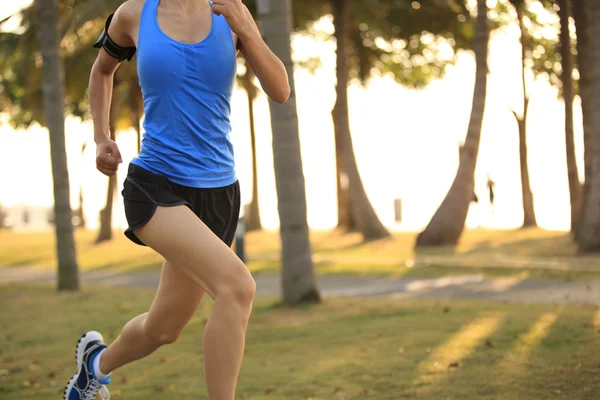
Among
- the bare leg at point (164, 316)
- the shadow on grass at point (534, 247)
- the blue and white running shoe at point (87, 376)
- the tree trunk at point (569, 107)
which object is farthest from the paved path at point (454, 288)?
the tree trunk at point (569, 107)

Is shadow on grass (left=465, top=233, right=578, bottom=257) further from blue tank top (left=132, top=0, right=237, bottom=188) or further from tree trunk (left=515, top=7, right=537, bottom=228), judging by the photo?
blue tank top (left=132, top=0, right=237, bottom=188)

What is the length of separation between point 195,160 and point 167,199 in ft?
0.64

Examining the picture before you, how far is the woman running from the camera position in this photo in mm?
3789

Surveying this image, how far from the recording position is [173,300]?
165 inches

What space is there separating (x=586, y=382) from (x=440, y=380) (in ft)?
2.88

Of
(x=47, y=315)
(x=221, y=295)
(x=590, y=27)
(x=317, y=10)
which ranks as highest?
(x=317, y=10)

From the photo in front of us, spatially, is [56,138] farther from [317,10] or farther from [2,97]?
[2,97]

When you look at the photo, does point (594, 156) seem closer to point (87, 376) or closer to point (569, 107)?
point (569, 107)

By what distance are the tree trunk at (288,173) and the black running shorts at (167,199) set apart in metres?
6.65

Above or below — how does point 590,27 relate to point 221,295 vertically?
above

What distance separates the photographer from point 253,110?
113 ft

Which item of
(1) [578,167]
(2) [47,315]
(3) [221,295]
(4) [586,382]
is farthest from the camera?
(1) [578,167]

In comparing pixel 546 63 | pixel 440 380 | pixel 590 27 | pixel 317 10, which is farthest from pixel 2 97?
pixel 440 380

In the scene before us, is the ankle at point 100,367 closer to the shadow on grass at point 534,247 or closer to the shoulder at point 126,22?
the shoulder at point 126,22
